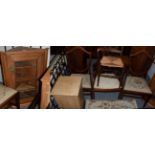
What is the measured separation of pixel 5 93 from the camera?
8.88 feet

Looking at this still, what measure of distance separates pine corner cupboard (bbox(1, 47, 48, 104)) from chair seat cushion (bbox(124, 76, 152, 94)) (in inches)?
46.6

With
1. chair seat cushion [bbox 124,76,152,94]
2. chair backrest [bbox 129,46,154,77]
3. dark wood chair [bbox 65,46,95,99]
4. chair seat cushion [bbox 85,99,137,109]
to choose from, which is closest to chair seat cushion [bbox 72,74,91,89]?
dark wood chair [bbox 65,46,95,99]

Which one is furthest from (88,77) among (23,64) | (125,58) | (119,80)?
(125,58)

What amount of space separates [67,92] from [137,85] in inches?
45.2

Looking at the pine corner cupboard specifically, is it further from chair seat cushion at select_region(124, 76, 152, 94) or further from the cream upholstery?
chair seat cushion at select_region(124, 76, 152, 94)

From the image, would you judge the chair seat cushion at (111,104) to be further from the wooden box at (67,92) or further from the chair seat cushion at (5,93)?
the chair seat cushion at (5,93)

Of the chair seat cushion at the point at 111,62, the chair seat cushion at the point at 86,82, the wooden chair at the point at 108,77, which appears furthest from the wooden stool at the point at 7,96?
the chair seat cushion at the point at 111,62

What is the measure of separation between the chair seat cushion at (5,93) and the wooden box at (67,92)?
64 cm

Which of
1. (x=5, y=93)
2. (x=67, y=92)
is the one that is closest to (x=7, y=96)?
(x=5, y=93)

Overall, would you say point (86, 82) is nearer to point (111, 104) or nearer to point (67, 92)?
point (111, 104)

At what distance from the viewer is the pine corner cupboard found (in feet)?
8.86

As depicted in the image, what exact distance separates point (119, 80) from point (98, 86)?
1.01 feet

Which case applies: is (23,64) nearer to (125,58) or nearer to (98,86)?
(98,86)

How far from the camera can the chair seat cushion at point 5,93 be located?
2.63 m
